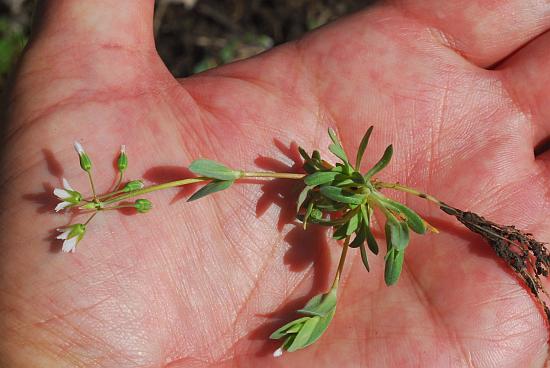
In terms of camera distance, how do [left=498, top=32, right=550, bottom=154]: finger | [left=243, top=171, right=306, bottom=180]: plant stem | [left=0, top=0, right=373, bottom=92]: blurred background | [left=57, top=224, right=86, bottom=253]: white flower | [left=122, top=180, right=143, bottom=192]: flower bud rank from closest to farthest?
[left=57, top=224, right=86, bottom=253]: white flower < [left=122, top=180, right=143, bottom=192]: flower bud < [left=243, top=171, right=306, bottom=180]: plant stem < [left=498, top=32, right=550, bottom=154]: finger < [left=0, top=0, right=373, bottom=92]: blurred background

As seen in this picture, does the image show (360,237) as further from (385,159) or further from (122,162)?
(122,162)

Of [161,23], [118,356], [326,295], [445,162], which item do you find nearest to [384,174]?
[445,162]

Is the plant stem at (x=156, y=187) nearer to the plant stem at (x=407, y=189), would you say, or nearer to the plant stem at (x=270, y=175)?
the plant stem at (x=270, y=175)

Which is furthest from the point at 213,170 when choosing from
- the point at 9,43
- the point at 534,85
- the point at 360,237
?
the point at 9,43

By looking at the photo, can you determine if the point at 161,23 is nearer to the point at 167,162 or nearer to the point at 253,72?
the point at 253,72

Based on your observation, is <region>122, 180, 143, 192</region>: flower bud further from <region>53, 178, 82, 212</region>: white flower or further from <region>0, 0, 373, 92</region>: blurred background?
<region>0, 0, 373, 92</region>: blurred background

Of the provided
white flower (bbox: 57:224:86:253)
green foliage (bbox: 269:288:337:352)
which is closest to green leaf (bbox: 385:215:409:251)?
green foliage (bbox: 269:288:337:352)
